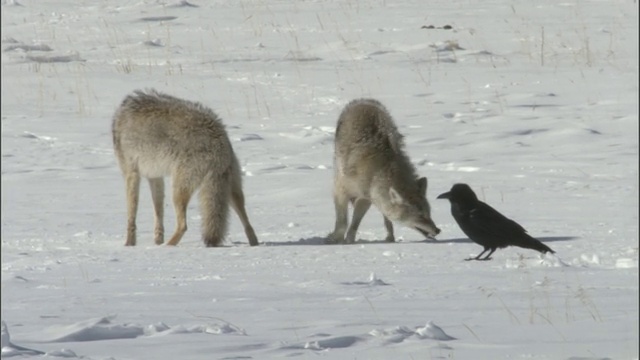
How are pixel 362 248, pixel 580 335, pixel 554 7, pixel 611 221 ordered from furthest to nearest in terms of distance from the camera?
pixel 554 7 → pixel 611 221 → pixel 362 248 → pixel 580 335

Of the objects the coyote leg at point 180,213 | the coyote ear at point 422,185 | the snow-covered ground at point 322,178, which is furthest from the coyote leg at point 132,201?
the coyote ear at point 422,185

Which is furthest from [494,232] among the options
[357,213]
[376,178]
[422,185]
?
[357,213]

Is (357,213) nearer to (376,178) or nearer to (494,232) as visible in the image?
(376,178)

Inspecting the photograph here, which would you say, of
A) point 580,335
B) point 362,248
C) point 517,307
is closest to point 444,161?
point 362,248

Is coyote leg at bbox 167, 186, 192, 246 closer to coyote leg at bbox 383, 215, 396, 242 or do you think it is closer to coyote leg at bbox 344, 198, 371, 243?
coyote leg at bbox 344, 198, 371, 243

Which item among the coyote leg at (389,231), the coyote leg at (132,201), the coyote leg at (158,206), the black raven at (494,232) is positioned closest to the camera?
the black raven at (494,232)

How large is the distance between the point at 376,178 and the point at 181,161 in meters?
1.64

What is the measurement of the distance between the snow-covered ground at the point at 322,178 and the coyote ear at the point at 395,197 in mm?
436

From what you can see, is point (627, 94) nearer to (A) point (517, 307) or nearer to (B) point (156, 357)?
(A) point (517, 307)

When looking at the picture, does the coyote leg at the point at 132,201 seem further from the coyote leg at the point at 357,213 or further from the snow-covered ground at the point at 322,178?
the coyote leg at the point at 357,213

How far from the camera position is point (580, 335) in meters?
5.48

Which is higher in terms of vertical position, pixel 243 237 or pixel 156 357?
pixel 156 357

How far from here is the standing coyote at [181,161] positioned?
31.6 feet

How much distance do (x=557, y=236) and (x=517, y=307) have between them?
3235 millimetres
